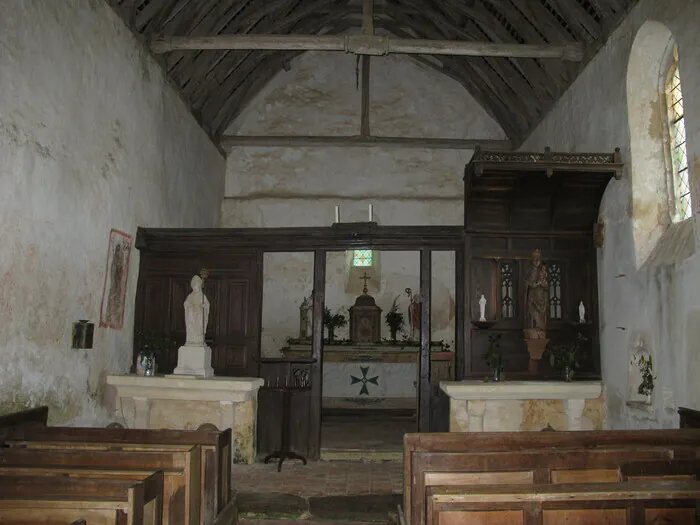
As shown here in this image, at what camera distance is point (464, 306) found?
8.38 metres

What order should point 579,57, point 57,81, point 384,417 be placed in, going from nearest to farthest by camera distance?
point 57,81 → point 579,57 → point 384,417

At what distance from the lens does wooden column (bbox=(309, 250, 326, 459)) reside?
8.25 m

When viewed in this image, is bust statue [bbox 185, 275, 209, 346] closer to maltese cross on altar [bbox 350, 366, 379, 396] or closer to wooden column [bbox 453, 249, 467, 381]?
wooden column [bbox 453, 249, 467, 381]

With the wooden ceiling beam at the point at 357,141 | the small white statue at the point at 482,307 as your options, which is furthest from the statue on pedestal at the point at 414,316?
the small white statue at the point at 482,307

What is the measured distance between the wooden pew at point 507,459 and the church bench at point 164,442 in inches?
59.3

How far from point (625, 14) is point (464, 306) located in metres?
4.04

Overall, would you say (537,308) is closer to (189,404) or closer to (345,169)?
(189,404)

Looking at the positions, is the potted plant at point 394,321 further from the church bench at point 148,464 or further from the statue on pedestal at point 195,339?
the church bench at point 148,464

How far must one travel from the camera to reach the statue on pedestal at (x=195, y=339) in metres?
7.89

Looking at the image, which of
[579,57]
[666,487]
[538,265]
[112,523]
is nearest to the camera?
[112,523]

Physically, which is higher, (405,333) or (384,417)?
(405,333)

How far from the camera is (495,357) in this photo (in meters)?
8.12

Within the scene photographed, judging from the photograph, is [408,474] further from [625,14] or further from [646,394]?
[625,14]

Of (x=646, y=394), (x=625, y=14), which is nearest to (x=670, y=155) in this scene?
(x=625, y=14)
